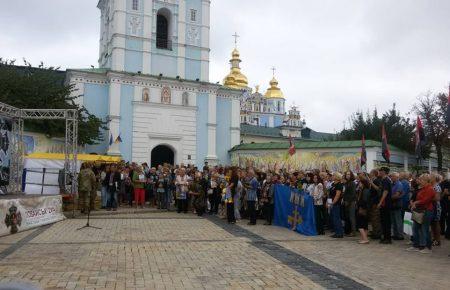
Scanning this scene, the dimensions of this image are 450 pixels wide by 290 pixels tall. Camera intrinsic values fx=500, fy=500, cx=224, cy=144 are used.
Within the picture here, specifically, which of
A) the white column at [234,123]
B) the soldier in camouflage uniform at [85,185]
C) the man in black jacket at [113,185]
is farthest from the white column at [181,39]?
the soldier in camouflage uniform at [85,185]

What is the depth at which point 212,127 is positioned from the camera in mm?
38000

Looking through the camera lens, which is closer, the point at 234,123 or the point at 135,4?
the point at 135,4

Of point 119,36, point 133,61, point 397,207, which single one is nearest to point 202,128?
point 133,61

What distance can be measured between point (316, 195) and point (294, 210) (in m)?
1.13

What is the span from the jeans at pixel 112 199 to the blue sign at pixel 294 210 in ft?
24.1

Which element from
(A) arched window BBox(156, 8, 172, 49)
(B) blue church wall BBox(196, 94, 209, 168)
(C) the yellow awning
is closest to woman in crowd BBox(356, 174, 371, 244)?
(C) the yellow awning

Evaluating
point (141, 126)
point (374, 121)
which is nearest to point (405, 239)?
point (141, 126)

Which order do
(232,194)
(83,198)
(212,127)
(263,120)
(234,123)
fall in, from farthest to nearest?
(263,120) < (234,123) < (212,127) < (83,198) < (232,194)

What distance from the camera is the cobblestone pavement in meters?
7.98

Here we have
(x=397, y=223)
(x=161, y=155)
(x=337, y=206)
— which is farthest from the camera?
(x=161, y=155)

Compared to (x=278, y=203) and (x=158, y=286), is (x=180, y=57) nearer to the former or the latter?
(x=278, y=203)

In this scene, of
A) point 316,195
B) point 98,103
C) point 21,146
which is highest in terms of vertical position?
point 98,103

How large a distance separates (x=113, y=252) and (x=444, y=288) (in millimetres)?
6333

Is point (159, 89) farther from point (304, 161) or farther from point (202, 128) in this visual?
point (304, 161)
